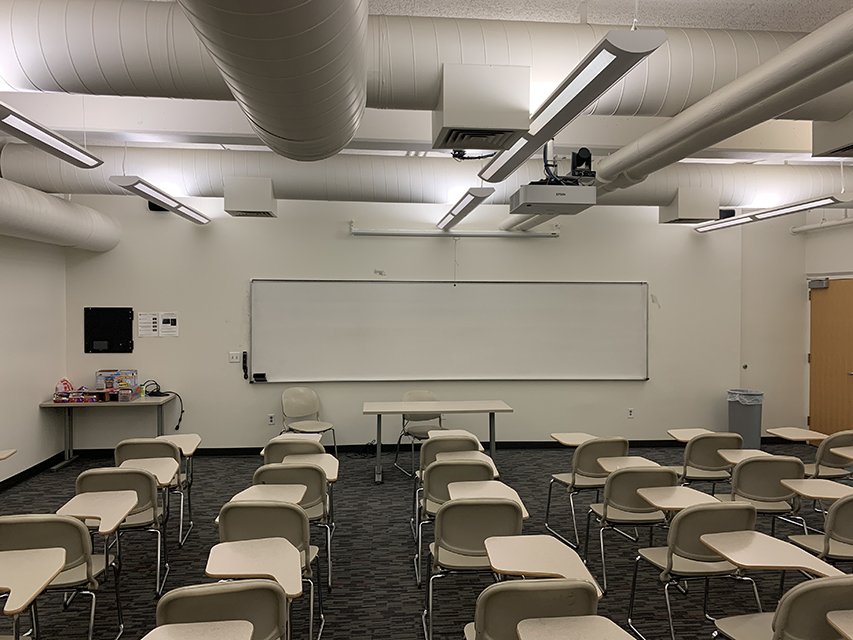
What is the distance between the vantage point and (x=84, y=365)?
7078 mm

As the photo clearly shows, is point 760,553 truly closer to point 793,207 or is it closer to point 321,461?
point 321,461

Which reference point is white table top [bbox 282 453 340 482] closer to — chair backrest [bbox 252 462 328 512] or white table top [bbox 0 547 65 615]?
chair backrest [bbox 252 462 328 512]

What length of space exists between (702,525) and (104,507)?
345cm

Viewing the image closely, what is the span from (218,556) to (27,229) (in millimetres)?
4498

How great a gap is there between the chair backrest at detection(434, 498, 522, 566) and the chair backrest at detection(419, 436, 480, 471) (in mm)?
1409

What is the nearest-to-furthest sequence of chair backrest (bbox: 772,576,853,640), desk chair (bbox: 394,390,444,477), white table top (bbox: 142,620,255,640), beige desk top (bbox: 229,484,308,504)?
1. white table top (bbox: 142,620,255,640)
2. chair backrest (bbox: 772,576,853,640)
3. beige desk top (bbox: 229,484,308,504)
4. desk chair (bbox: 394,390,444,477)

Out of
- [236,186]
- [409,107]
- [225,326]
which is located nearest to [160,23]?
[409,107]

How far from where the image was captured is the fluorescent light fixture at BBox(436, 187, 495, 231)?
4.68 meters

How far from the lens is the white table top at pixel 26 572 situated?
6.84ft

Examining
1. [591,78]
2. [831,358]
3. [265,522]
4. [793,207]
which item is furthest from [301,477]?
[831,358]

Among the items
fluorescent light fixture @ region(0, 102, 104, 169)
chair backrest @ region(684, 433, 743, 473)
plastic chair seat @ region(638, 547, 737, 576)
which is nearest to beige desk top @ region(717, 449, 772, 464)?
chair backrest @ region(684, 433, 743, 473)

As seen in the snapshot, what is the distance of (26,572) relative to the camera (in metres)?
2.32

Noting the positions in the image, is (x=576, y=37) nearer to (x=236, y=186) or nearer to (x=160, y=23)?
(x=160, y=23)

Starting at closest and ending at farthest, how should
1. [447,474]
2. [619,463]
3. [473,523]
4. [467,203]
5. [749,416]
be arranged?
[473,523]
[447,474]
[619,463]
[467,203]
[749,416]
